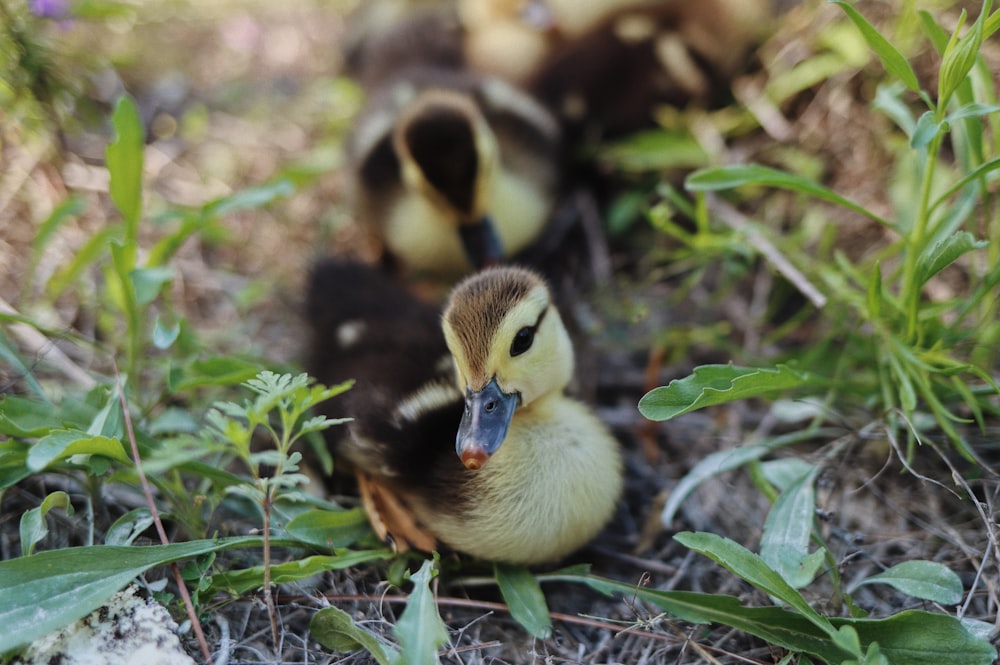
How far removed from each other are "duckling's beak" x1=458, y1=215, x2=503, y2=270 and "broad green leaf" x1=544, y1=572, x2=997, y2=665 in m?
1.00

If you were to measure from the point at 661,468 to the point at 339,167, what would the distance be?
135 centimetres

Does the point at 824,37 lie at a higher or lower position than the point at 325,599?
higher

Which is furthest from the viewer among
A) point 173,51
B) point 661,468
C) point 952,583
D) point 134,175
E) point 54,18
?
point 173,51

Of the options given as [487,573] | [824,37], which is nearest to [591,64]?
[824,37]

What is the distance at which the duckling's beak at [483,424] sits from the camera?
125 cm

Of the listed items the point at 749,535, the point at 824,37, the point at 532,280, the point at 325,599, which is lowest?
the point at 749,535

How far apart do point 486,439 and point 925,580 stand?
71 cm

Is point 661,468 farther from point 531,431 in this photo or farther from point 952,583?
point 952,583

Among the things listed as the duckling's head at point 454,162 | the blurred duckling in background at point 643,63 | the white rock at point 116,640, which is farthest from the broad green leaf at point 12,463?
the blurred duckling in background at point 643,63

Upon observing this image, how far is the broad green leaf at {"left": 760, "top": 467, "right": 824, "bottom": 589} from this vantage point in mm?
1178

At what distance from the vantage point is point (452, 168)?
6.50 feet

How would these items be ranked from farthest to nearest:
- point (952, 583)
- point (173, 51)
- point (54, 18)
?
point (173, 51) < point (54, 18) < point (952, 583)

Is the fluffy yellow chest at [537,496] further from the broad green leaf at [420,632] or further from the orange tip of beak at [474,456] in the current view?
the broad green leaf at [420,632]

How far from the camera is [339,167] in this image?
241 cm
